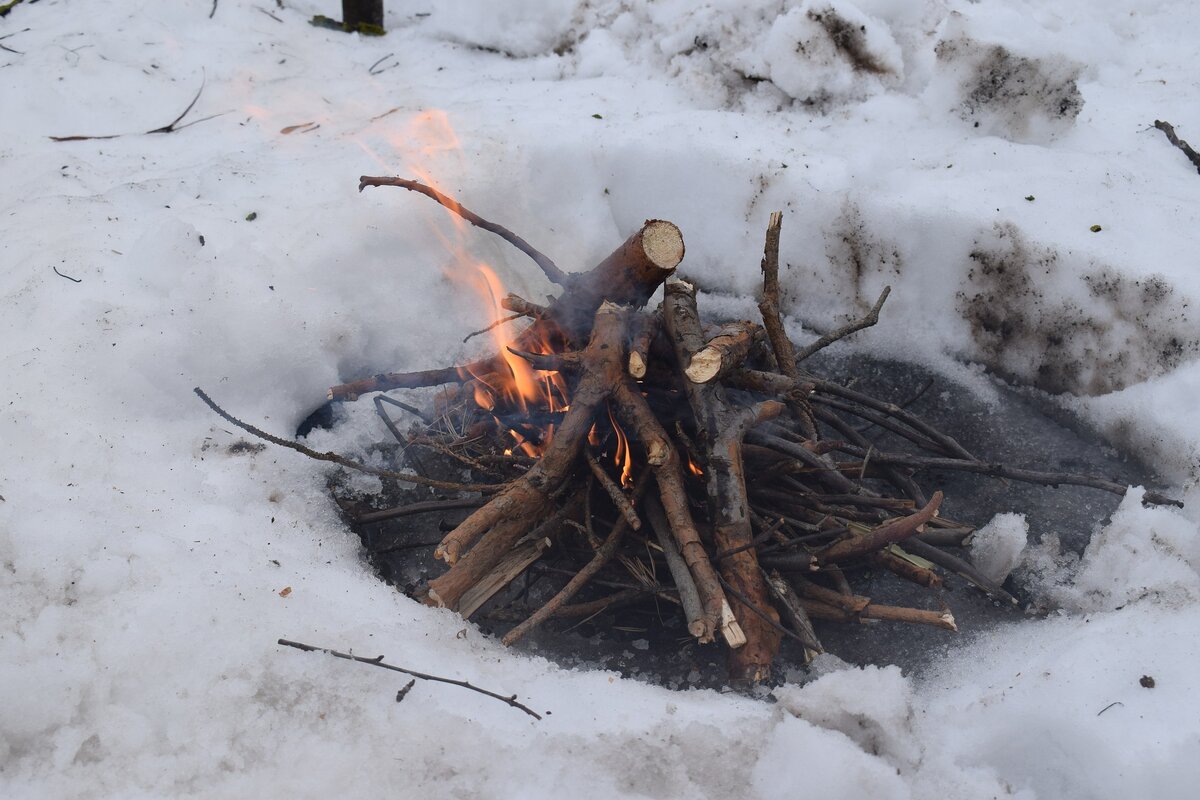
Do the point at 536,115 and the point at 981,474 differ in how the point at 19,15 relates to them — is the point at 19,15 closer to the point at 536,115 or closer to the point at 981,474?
the point at 536,115

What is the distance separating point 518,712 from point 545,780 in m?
0.21

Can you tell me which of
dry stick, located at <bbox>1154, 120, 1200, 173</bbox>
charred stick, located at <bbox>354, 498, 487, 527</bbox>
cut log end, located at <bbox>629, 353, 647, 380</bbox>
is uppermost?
dry stick, located at <bbox>1154, 120, 1200, 173</bbox>

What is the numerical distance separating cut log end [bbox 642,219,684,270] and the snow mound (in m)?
1.39

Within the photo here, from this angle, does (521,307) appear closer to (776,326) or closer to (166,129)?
(776,326)

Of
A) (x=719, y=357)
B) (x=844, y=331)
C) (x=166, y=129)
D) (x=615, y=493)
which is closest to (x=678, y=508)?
(x=615, y=493)

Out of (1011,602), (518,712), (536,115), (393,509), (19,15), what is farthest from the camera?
(19,15)

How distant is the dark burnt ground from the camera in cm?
264

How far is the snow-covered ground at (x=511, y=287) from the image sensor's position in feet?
7.02

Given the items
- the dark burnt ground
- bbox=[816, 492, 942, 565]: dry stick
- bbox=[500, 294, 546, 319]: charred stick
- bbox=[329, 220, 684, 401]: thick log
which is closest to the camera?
bbox=[816, 492, 942, 565]: dry stick

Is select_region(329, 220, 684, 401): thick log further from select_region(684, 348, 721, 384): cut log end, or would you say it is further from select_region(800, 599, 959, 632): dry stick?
select_region(800, 599, 959, 632): dry stick

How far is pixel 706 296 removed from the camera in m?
3.91

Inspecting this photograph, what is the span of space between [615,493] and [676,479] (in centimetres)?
20

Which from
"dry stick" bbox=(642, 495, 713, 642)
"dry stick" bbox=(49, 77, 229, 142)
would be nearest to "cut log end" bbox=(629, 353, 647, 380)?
"dry stick" bbox=(642, 495, 713, 642)

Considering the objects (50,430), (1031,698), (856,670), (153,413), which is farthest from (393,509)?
(1031,698)
